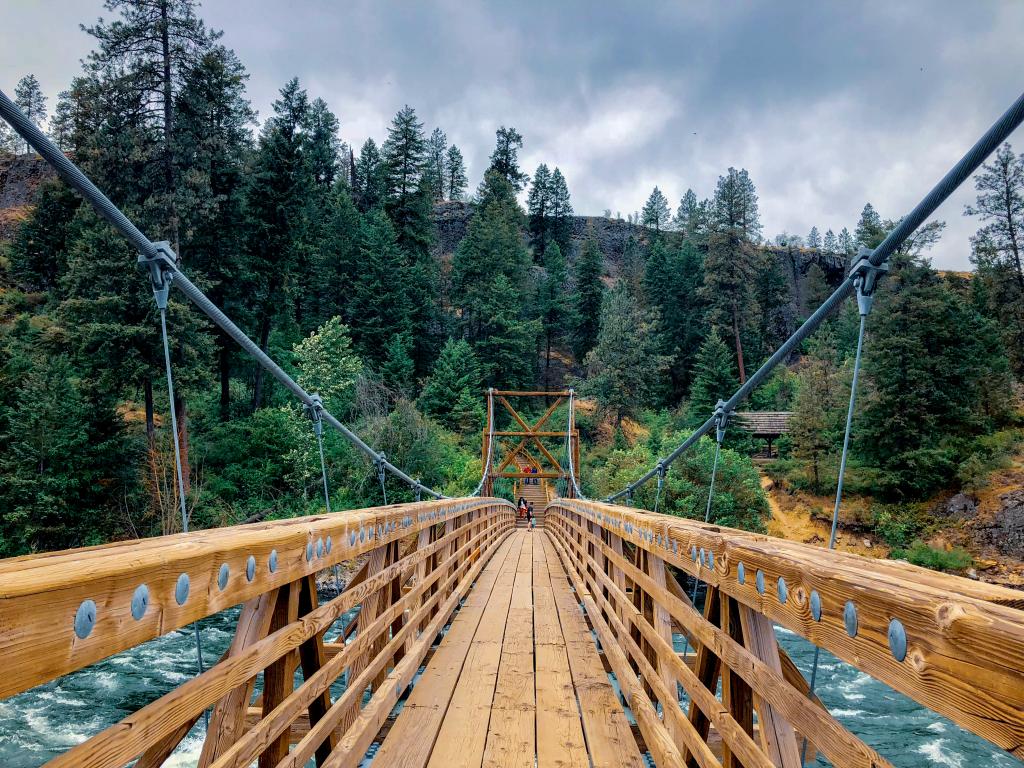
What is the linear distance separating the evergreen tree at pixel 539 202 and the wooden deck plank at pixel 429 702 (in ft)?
159

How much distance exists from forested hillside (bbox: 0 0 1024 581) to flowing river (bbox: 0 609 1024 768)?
510 cm

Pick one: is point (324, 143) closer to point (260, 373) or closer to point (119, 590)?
point (260, 373)

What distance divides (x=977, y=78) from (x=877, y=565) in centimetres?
293

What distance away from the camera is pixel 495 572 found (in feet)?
19.3

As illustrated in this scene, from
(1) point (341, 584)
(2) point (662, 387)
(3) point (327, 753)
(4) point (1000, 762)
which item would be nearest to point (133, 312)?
(1) point (341, 584)

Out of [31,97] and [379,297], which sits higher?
[31,97]

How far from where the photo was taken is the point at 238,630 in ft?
4.42

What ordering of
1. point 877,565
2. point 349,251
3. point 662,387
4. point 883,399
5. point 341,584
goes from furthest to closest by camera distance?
1. point 662,387
2. point 349,251
3. point 883,399
4. point 341,584
5. point 877,565

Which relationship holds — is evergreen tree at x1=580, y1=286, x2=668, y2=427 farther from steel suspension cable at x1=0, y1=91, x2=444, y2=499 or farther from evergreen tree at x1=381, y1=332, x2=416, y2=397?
steel suspension cable at x1=0, y1=91, x2=444, y2=499

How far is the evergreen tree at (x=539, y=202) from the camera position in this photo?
49938 mm

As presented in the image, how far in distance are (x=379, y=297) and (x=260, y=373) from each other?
8.39 m

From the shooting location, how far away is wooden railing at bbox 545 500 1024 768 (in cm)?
64

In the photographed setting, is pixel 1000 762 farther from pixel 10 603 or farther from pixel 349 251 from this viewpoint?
pixel 349 251

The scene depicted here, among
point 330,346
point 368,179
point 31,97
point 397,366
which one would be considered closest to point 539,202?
point 368,179
